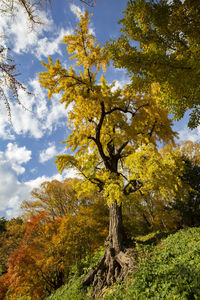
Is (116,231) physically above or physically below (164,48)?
below

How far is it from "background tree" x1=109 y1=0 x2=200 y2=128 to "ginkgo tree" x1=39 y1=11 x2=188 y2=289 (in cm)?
135

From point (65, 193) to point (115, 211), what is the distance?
12959mm

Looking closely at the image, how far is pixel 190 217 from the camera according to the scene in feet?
43.7

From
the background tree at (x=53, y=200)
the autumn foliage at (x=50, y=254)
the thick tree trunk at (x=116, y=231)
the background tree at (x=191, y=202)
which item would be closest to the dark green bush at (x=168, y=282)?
the thick tree trunk at (x=116, y=231)

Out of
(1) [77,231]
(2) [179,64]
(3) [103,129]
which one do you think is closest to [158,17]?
(2) [179,64]

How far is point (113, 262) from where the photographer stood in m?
5.52

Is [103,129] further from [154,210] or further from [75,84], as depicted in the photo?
[154,210]

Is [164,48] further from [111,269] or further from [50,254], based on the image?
[50,254]

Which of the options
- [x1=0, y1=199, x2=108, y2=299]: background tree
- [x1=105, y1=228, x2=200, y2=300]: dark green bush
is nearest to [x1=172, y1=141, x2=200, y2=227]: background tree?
[x1=0, y1=199, x2=108, y2=299]: background tree

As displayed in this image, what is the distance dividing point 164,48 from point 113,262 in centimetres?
734

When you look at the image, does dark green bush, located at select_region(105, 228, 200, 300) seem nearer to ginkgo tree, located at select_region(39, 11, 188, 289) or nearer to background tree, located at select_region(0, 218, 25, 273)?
ginkgo tree, located at select_region(39, 11, 188, 289)

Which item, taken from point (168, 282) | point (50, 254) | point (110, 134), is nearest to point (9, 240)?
point (50, 254)

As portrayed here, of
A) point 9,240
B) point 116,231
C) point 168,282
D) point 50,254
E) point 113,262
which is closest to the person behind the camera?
point 168,282

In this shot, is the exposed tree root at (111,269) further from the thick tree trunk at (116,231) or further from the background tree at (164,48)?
the background tree at (164,48)
